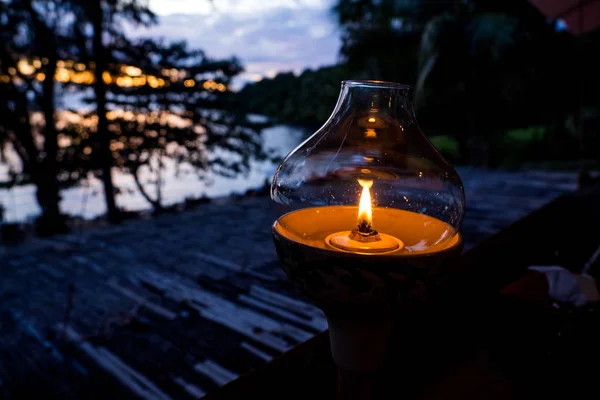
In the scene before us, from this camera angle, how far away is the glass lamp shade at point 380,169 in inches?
19.3

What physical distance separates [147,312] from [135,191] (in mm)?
4953

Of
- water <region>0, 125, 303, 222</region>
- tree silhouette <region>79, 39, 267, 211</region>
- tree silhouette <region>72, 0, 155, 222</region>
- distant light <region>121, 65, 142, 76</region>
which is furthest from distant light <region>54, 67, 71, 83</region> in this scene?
water <region>0, 125, 303, 222</region>

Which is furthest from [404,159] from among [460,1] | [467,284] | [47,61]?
[460,1]

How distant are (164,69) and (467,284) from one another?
21.3 ft

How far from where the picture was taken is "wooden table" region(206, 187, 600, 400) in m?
0.58

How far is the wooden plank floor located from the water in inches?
97.2

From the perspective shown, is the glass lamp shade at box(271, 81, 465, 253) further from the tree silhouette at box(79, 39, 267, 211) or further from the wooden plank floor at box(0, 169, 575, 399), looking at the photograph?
the tree silhouette at box(79, 39, 267, 211)

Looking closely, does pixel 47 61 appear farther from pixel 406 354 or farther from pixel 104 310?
pixel 406 354

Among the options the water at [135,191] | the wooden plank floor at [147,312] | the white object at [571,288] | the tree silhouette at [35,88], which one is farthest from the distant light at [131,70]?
the white object at [571,288]

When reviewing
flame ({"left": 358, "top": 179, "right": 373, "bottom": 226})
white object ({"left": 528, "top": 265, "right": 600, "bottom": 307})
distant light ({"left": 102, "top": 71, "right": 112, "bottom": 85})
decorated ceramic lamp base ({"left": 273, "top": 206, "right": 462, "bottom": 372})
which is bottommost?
white object ({"left": 528, "top": 265, "right": 600, "bottom": 307})

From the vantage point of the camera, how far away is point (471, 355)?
738 millimetres

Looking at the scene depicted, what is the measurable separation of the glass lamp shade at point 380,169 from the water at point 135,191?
5278 mm

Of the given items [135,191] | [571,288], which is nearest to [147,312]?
[571,288]

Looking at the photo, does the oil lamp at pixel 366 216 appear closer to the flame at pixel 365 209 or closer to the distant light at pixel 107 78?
the flame at pixel 365 209
